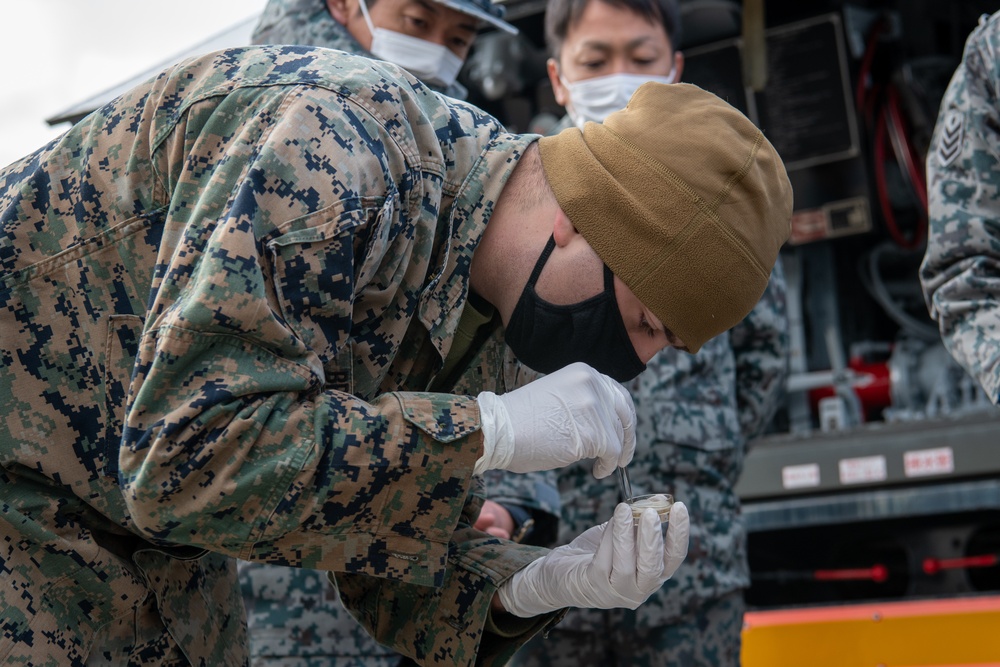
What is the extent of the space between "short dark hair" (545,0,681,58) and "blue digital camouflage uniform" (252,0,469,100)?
373mm

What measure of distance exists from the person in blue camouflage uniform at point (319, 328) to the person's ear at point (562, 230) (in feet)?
0.04

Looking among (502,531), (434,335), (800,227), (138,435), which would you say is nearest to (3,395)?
(138,435)

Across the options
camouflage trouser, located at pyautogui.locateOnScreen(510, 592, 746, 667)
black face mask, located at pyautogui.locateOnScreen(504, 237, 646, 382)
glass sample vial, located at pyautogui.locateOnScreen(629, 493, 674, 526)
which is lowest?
camouflage trouser, located at pyautogui.locateOnScreen(510, 592, 746, 667)

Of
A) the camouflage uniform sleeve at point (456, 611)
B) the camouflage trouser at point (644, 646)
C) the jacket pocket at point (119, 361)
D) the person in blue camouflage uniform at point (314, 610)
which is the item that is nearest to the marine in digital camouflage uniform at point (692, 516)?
the camouflage trouser at point (644, 646)

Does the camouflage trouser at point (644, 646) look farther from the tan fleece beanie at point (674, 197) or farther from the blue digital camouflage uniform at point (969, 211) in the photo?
the tan fleece beanie at point (674, 197)

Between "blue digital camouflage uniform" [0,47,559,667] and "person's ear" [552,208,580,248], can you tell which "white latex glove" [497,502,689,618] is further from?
"person's ear" [552,208,580,248]

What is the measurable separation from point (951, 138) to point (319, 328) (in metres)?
1.68

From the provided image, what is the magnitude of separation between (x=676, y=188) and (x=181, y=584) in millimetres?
868

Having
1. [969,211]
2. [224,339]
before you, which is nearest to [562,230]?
[224,339]

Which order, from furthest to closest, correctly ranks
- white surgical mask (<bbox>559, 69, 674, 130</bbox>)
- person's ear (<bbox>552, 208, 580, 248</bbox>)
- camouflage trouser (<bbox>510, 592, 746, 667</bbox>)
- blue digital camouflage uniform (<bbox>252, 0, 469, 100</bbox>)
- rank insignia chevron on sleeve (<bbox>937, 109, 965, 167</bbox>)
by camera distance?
white surgical mask (<bbox>559, 69, 674, 130</bbox>), blue digital camouflage uniform (<bbox>252, 0, 469, 100</bbox>), camouflage trouser (<bbox>510, 592, 746, 667</bbox>), rank insignia chevron on sleeve (<bbox>937, 109, 965, 167</bbox>), person's ear (<bbox>552, 208, 580, 248</bbox>)

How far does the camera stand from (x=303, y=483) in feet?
4.47

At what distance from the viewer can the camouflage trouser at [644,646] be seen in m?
2.65

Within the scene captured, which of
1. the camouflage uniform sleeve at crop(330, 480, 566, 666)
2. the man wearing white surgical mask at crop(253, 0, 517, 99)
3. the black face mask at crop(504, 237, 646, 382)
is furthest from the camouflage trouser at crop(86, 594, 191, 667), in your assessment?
the man wearing white surgical mask at crop(253, 0, 517, 99)

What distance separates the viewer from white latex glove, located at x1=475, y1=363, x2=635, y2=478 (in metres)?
1.51
